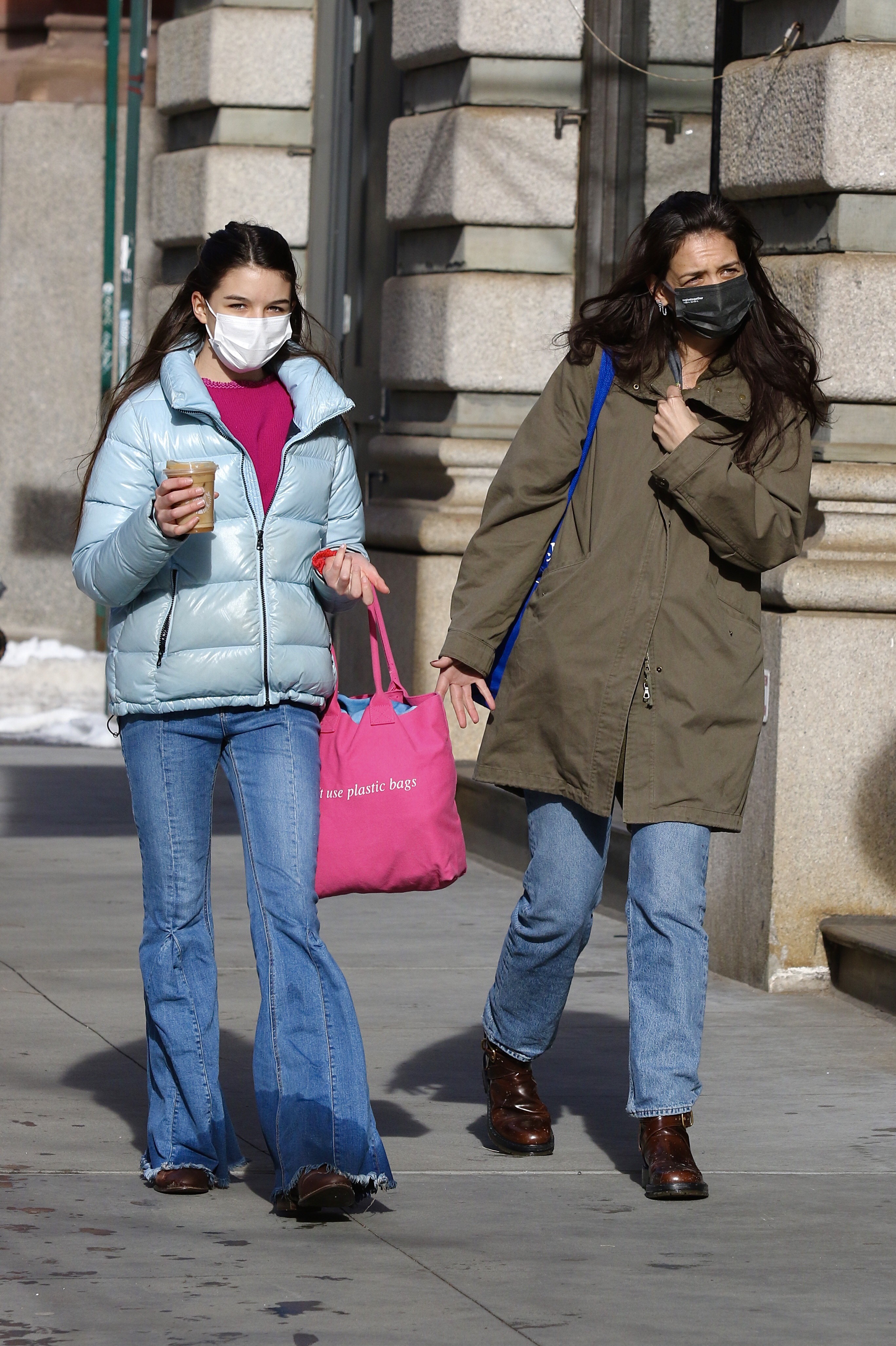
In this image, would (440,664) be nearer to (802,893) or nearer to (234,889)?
(802,893)

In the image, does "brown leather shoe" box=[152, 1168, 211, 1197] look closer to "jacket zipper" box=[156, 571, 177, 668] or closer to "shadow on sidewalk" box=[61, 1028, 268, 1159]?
"shadow on sidewalk" box=[61, 1028, 268, 1159]

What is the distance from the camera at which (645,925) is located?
447cm

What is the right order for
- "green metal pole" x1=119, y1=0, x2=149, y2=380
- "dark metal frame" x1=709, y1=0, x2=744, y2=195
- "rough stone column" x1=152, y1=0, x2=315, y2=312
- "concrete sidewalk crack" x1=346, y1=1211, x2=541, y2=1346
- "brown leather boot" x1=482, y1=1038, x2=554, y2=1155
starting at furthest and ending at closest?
"green metal pole" x1=119, y1=0, x2=149, y2=380
"rough stone column" x1=152, y1=0, x2=315, y2=312
"dark metal frame" x1=709, y1=0, x2=744, y2=195
"brown leather boot" x1=482, y1=1038, x2=554, y2=1155
"concrete sidewalk crack" x1=346, y1=1211, x2=541, y2=1346

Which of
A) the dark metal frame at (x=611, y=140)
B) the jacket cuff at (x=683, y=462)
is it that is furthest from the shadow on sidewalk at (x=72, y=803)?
the jacket cuff at (x=683, y=462)

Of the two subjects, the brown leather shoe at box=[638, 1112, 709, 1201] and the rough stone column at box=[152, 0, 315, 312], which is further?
the rough stone column at box=[152, 0, 315, 312]

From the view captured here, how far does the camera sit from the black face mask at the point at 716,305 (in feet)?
14.7

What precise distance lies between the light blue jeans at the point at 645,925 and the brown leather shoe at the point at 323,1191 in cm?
62

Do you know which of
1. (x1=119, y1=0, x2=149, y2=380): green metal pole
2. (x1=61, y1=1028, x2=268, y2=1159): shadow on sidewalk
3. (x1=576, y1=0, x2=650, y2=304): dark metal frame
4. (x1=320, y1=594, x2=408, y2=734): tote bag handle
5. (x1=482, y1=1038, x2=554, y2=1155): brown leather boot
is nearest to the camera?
(x1=320, y1=594, x2=408, y2=734): tote bag handle

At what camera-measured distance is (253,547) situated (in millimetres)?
4254

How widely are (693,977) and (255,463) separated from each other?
4.19 ft

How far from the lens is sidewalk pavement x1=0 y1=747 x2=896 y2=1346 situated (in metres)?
3.71

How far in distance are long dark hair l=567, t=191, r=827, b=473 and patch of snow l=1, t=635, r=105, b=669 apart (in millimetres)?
9961

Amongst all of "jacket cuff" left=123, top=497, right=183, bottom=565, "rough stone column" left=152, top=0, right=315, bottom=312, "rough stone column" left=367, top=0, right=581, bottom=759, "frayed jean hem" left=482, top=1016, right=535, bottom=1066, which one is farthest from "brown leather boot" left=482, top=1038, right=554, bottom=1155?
"rough stone column" left=152, top=0, right=315, bottom=312

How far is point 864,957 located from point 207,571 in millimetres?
2677
